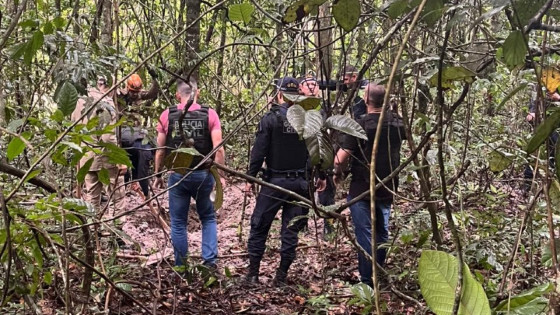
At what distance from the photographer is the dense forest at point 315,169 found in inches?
56.2

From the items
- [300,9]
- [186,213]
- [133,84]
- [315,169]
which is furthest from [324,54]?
[315,169]

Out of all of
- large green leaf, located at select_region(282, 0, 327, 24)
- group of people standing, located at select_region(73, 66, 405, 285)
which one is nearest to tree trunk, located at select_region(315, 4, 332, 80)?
large green leaf, located at select_region(282, 0, 327, 24)

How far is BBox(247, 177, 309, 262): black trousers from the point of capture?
14.5 ft

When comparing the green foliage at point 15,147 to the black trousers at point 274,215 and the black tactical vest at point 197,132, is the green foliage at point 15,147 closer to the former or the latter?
the black tactical vest at point 197,132

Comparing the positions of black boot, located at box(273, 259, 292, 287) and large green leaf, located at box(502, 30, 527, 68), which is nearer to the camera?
large green leaf, located at box(502, 30, 527, 68)

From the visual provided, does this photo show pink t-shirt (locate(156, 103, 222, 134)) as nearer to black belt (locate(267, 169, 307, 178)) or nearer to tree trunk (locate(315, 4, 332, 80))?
black belt (locate(267, 169, 307, 178))

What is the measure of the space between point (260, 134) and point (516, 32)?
314 cm

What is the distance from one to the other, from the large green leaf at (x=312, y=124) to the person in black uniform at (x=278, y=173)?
8.77 feet

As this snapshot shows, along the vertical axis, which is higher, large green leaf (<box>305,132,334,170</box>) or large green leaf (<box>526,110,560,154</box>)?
large green leaf (<box>526,110,560,154</box>)

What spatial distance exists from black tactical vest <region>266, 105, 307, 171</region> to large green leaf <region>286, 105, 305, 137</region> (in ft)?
8.99

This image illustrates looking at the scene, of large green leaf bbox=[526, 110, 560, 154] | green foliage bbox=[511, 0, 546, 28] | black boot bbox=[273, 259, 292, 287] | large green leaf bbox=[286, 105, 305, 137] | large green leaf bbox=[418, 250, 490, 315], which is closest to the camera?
large green leaf bbox=[418, 250, 490, 315]

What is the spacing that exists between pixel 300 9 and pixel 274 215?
9.09ft

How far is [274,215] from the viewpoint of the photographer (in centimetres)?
454

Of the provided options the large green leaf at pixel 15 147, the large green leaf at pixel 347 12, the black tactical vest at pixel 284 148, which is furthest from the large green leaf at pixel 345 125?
the black tactical vest at pixel 284 148
